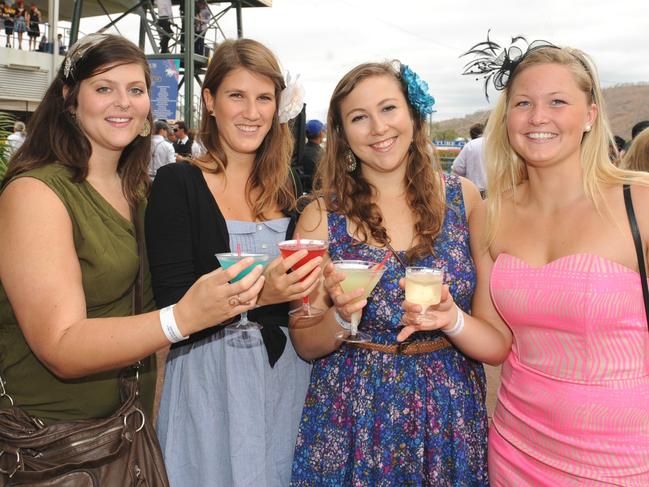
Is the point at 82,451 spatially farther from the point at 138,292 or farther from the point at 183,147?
the point at 183,147

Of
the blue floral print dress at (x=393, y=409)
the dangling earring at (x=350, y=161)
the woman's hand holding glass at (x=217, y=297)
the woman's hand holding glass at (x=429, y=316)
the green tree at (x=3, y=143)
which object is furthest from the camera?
the green tree at (x=3, y=143)

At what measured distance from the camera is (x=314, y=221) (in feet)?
8.64

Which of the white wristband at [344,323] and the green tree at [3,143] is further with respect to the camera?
the green tree at [3,143]

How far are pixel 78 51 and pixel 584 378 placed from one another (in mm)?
2477

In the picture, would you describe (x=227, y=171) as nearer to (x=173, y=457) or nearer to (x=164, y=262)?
(x=164, y=262)

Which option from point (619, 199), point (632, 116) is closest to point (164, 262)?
point (619, 199)

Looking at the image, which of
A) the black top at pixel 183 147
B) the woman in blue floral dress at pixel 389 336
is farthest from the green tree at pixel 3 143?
the black top at pixel 183 147

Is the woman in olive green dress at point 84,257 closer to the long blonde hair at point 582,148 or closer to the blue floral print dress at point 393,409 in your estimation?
the blue floral print dress at point 393,409

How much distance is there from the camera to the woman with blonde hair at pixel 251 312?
2.37 metres

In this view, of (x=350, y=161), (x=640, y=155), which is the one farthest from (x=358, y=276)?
(x=640, y=155)

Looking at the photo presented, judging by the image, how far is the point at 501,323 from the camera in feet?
8.13

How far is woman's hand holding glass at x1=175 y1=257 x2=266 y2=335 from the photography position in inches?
70.5

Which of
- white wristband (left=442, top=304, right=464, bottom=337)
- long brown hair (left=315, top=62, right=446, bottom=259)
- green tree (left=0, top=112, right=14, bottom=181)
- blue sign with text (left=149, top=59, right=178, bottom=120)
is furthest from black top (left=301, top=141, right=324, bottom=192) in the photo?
white wristband (left=442, top=304, right=464, bottom=337)

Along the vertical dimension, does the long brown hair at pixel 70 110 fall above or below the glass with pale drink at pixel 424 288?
above
